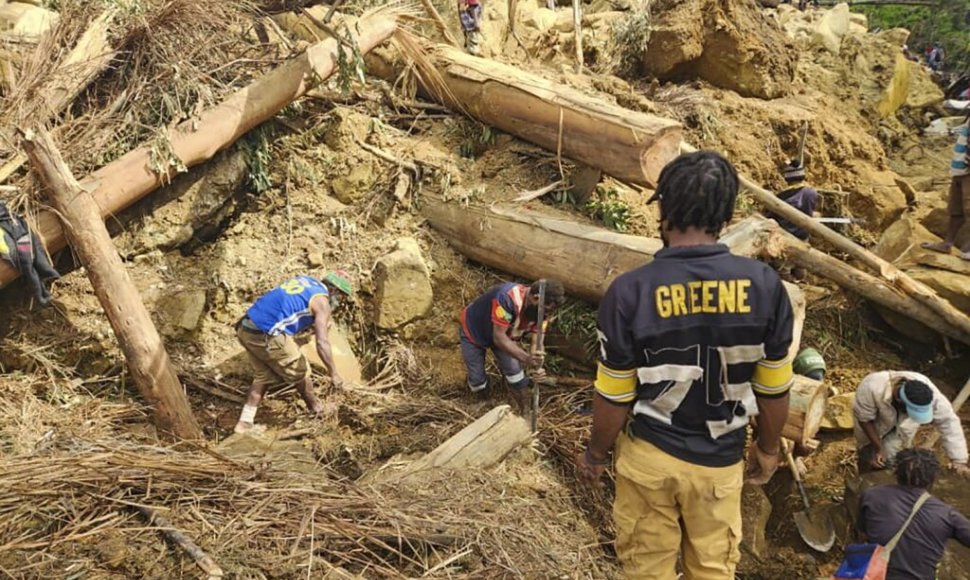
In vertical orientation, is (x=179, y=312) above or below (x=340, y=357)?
above

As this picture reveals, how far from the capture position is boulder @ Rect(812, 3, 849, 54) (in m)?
10.6

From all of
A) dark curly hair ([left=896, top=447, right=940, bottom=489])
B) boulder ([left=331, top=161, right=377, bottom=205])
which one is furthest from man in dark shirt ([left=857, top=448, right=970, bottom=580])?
boulder ([left=331, top=161, right=377, bottom=205])

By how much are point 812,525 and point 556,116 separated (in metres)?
3.74

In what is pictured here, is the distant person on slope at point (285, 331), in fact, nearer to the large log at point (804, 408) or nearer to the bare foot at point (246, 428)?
the bare foot at point (246, 428)

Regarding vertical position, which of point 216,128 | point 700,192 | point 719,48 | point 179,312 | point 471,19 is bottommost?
point 179,312

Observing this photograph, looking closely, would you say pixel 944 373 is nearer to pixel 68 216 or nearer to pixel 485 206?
pixel 485 206

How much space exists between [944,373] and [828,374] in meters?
1.02

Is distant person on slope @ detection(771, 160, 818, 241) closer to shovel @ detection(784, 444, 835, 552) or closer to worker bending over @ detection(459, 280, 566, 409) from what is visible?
shovel @ detection(784, 444, 835, 552)

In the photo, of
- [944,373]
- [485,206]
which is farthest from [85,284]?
[944,373]

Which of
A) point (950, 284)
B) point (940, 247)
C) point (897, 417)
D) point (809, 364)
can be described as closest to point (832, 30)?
point (940, 247)

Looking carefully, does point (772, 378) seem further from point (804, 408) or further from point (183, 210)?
point (183, 210)

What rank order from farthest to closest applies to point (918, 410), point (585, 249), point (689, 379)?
point (585, 249) < point (918, 410) < point (689, 379)

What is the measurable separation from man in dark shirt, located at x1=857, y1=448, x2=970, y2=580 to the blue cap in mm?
614

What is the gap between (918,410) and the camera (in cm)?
418
